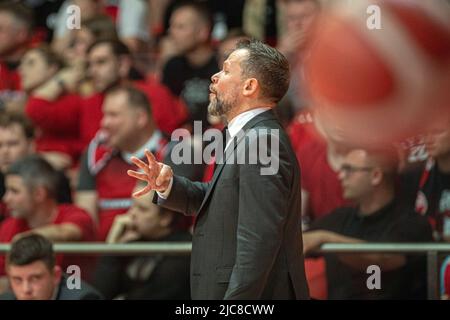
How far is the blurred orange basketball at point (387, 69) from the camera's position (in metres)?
4.66

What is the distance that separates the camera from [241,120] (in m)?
3.01

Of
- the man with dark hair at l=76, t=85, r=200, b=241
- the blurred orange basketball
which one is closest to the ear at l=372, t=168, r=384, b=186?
the blurred orange basketball

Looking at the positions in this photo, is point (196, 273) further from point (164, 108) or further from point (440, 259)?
point (164, 108)

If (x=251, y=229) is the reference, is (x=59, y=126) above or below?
above

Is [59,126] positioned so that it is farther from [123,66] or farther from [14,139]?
[123,66]

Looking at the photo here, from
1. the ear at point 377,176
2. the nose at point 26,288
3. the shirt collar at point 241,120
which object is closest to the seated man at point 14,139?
the nose at point 26,288

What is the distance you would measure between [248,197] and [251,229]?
0.10 metres

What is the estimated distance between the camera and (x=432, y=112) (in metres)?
4.67

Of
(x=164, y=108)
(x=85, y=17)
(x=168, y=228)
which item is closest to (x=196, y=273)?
(x=168, y=228)

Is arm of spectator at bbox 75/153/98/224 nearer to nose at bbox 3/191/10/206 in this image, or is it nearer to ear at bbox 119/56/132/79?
nose at bbox 3/191/10/206

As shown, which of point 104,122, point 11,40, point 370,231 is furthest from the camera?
point 11,40

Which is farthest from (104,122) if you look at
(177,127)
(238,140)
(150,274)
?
(238,140)

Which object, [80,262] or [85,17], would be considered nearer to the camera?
[80,262]

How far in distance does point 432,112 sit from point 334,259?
89 centimetres
